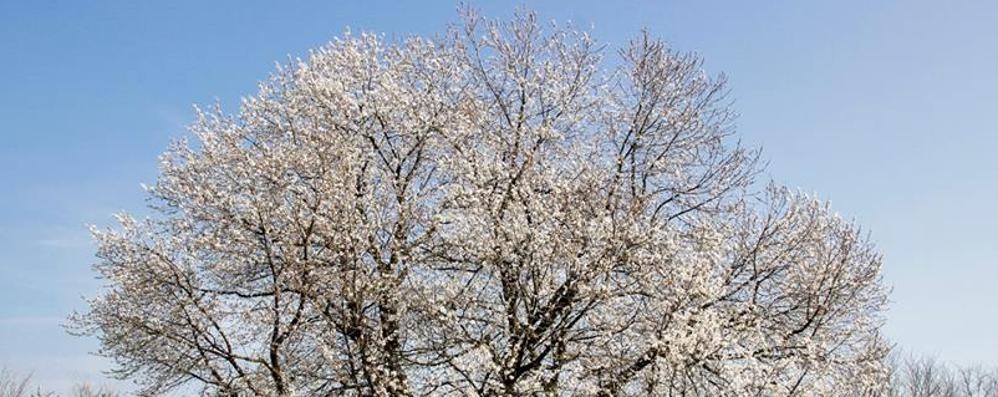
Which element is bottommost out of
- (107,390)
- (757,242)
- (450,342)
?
(450,342)

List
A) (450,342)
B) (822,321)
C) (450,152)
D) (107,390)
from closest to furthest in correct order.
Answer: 1. (450,342)
2. (822,321)
3. (450,152)
4. (107,390)

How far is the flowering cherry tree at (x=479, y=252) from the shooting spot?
1218cm

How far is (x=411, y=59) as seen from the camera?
16.6 m

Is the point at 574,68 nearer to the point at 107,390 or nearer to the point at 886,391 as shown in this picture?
the point at 886,391

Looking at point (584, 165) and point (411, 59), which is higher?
point (411, 59)

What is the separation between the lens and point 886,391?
15.2 meters

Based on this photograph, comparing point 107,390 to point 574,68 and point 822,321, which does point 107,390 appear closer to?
point 574,68

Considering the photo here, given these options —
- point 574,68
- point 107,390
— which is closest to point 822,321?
point 574,68

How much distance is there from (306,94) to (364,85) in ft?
3.43

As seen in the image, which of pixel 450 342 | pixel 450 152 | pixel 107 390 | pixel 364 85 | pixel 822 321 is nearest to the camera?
pixel 450 342

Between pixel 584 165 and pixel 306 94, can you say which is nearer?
pixel 584 165

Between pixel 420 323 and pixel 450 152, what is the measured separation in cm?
342

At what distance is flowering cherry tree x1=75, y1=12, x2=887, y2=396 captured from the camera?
480 inches

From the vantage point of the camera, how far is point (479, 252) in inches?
507
